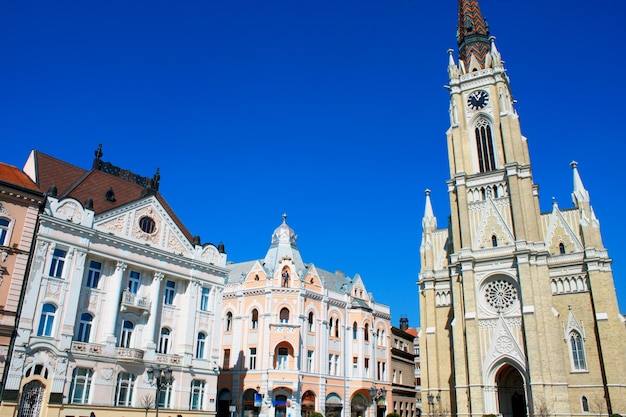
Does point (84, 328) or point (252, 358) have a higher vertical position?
point (84, 328)

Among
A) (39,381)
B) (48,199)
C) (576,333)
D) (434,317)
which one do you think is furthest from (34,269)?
(576,333)

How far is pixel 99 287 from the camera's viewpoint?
34.2 m

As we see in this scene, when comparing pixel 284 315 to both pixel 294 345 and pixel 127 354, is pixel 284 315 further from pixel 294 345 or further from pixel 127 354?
pixel 127 354

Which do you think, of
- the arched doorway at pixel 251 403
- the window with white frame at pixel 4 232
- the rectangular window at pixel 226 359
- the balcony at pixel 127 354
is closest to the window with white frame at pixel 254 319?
the rectangular window at pixel 226 359

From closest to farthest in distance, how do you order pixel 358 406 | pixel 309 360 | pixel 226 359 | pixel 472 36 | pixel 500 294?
pixel 500 294
pixel 309 360
pixel 226 359
pixel 358 406
pixel 472 36

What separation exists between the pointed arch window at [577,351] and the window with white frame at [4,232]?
4431cm

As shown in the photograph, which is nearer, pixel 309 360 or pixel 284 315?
pixel 284 315

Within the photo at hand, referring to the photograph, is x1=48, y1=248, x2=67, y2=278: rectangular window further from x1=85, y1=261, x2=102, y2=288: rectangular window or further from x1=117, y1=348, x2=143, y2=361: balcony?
x1=117, y1=348, x2=143, y2=361: balcony

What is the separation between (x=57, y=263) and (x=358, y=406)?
35.8m

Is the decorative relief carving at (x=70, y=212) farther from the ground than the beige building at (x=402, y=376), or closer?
farther from the ground

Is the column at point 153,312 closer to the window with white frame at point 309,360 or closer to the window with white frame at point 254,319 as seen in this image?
the window with white frame at point 254,319

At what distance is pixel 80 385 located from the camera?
3138cm

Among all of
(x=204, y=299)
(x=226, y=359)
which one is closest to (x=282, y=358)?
(x=226, y=359)

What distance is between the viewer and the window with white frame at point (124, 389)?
3300cm
